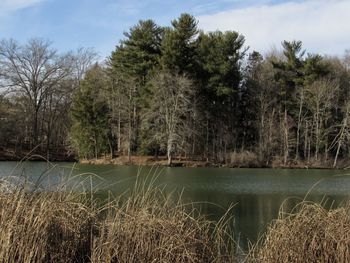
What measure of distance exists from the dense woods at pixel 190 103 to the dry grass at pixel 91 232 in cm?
4004

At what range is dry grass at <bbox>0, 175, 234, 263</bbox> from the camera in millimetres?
5457

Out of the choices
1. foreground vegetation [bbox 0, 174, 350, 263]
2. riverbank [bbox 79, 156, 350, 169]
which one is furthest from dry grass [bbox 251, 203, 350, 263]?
→ riverbank [bbox 79, 156, 350, 169]

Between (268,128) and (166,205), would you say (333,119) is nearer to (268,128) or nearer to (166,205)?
(268,128)

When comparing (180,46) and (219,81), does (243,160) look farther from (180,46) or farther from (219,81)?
(180,46)

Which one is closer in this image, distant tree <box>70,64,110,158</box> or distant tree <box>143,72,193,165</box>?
distant tree <box>143,72,193,165</box>

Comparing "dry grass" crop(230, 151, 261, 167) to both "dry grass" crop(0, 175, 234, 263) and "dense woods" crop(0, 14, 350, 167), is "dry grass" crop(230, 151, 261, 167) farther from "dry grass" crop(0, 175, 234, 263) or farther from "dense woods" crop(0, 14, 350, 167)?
"dry grass" crop(0, 175, 234, 263)

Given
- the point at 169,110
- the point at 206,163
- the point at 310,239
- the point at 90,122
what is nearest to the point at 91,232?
the point at 310,239

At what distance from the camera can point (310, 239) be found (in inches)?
258

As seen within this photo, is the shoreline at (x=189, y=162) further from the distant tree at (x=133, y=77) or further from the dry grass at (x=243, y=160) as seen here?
the distant tree at (x=133, y=77)

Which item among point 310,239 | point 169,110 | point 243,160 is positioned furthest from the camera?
point 243,160

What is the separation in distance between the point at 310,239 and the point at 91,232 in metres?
2.73

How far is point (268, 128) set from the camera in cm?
5331

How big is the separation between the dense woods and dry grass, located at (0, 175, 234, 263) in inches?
1576

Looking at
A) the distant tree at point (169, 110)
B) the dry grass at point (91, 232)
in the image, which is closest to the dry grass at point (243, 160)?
the distant tree at point (169, 110)
